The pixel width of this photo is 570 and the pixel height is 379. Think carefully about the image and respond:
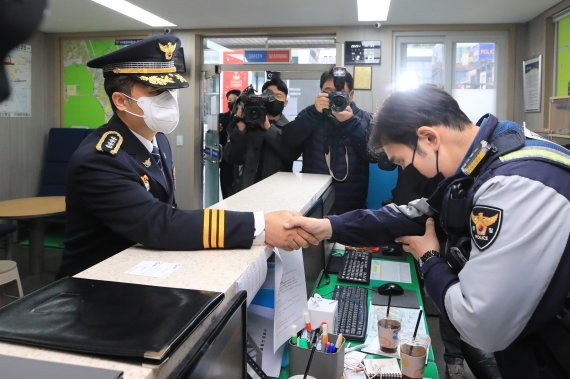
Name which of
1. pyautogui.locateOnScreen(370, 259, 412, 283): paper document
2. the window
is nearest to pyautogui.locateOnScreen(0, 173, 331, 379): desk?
pyautogui.locateOnScreen(370, 259, 412, 283): paper document

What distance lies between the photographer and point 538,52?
4410 mm

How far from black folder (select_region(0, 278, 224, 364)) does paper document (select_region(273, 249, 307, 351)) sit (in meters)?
0.48

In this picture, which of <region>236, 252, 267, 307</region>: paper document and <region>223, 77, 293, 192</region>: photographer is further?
<region>223, 77, 293, 192</region>: photographer

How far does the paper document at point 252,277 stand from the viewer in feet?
2.84

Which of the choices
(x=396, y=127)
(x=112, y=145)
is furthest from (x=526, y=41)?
(x=112, y=145)

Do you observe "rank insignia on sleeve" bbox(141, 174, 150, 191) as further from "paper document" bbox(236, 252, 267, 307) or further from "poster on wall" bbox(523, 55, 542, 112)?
"poster on wall" bbox(523, 55, 542, 112)

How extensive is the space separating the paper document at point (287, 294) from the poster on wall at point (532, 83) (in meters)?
4.01

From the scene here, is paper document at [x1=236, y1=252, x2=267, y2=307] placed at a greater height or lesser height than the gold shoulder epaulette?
lesser

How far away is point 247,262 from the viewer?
0.97m

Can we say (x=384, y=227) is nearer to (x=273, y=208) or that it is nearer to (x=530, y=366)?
(x=273, y=208)

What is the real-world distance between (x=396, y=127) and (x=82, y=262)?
935mm

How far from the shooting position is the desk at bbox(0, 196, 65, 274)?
3.56m

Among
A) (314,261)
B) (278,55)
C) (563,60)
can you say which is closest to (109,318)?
(314,261)

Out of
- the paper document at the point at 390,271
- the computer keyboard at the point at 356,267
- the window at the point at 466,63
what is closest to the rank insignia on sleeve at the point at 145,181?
the computer keyboard at the point at 356,267
